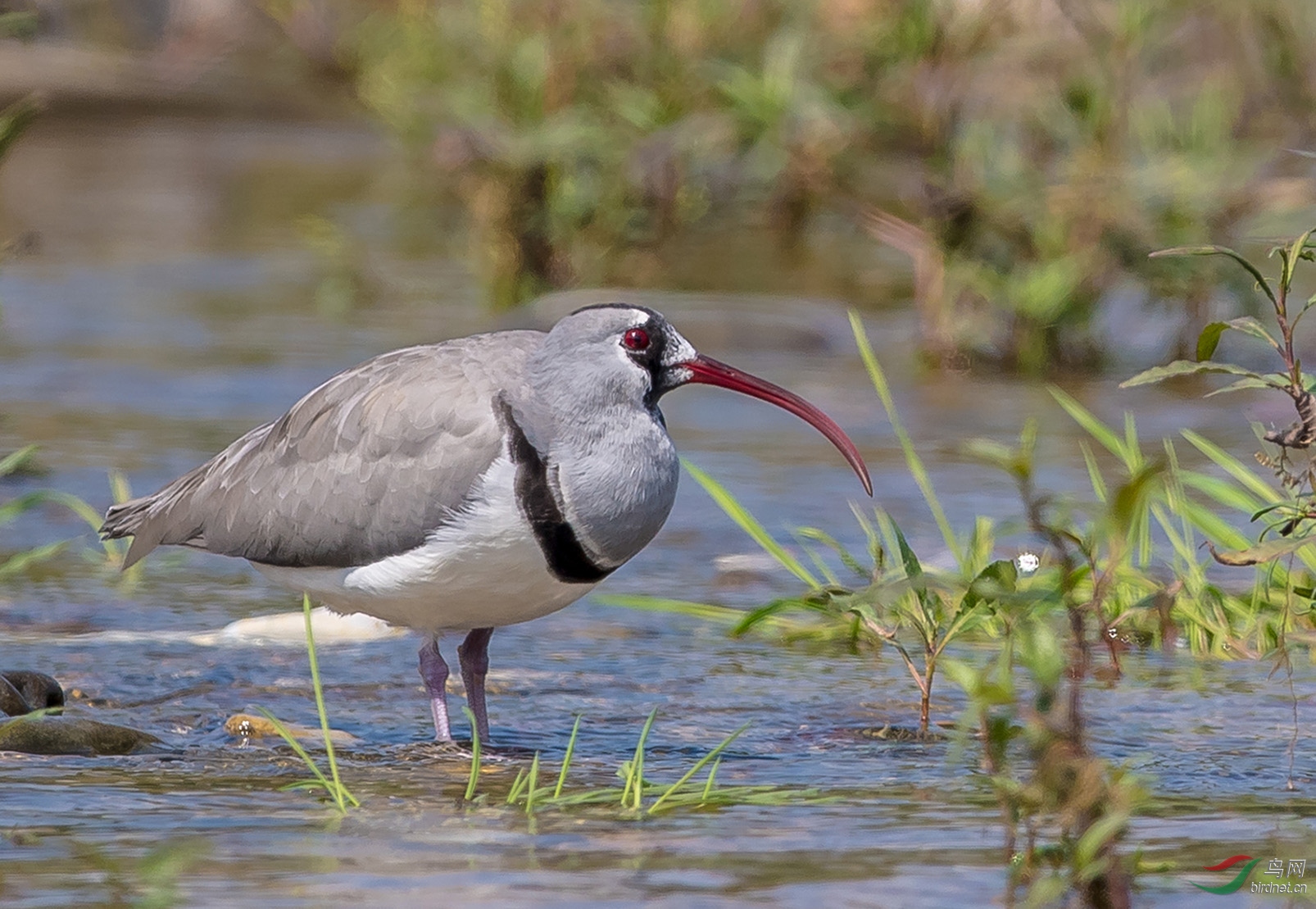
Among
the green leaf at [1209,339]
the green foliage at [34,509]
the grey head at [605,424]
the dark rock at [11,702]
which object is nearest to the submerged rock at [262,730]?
the dark rock at [11,702]

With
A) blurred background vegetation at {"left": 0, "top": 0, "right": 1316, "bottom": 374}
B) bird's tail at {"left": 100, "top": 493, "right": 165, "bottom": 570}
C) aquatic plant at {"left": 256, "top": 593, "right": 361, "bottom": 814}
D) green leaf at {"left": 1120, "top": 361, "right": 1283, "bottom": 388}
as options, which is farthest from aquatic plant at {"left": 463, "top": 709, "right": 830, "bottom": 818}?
blurred background vegetation at {"left": 0, "top": 0, "right": 1316, "bottom": 374}

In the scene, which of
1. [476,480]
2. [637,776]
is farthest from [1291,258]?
[476,480]

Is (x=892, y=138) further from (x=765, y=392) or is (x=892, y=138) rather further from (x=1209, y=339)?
(x=1209, y=339)

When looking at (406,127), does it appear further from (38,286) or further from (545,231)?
(38,286)

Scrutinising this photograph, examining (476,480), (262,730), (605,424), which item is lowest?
(262,730)

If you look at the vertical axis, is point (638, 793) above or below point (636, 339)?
below

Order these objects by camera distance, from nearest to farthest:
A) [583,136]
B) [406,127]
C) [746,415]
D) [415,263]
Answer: [746,415]
[583,136]
[406,127]
[415,263]

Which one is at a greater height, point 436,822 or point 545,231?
point 545,231

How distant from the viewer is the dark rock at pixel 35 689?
478 centimetres

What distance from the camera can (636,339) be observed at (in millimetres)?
4832

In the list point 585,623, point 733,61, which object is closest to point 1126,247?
point 733,61

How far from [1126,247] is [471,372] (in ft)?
17.4

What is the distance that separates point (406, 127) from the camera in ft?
37.7

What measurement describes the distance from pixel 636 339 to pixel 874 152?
5.55 meters
